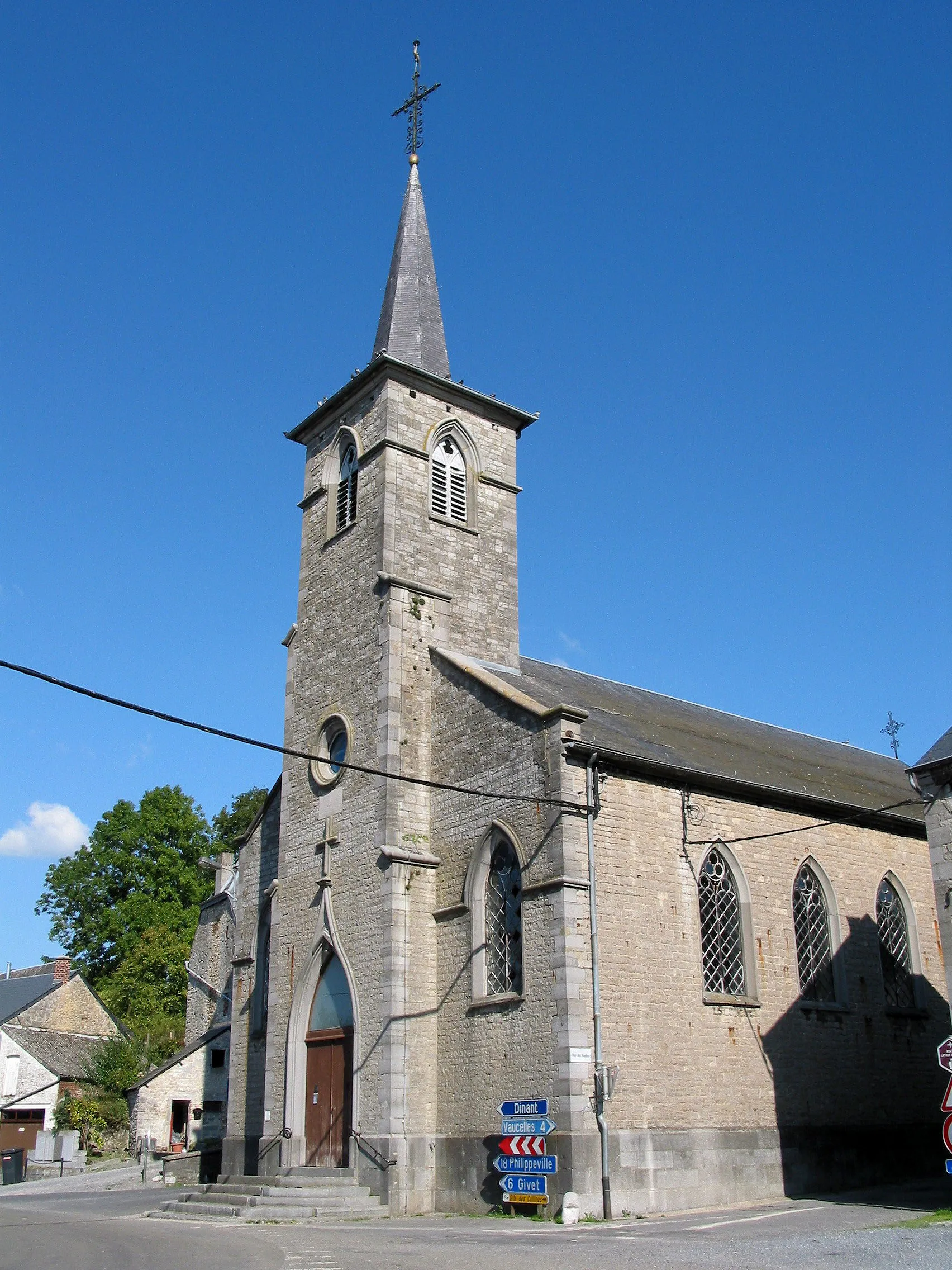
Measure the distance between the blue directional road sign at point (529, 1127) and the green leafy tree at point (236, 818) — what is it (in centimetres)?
3718

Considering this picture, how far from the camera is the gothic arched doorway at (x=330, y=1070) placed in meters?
18.7

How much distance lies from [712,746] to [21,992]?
118ft

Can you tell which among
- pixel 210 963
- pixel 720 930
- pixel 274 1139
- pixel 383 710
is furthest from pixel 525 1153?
pixel 210 963

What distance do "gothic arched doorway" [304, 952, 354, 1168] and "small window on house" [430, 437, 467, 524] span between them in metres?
8.87

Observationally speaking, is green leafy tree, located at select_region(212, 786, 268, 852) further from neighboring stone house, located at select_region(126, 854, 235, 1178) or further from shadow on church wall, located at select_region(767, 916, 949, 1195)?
shadow on church wall, located at select_region(767, 916, 949, 1195)

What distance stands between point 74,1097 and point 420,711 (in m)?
26.2

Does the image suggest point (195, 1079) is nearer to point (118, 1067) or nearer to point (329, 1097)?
point (118, 1067)

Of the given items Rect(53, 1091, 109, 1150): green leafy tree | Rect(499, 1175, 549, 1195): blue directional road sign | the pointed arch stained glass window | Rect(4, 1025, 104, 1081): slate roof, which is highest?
the pointed arch stained glass window

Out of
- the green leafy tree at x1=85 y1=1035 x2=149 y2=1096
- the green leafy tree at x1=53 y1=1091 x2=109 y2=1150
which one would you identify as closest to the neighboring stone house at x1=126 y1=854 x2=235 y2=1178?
the green leafy tree at x1=85 y1=1035 x2=149 y2=1096

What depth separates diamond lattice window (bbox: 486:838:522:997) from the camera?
17281mm

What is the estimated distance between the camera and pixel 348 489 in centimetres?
2367

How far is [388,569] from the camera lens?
21234 millimetres

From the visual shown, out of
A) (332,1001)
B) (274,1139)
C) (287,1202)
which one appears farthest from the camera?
(274,1139)

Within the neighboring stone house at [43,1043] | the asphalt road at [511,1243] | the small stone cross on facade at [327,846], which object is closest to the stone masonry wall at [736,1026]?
the asphalt road at [511,1243]
